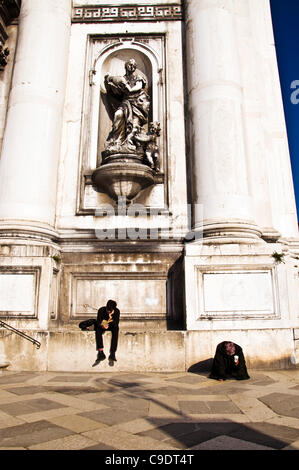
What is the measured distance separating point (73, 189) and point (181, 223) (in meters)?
3.17

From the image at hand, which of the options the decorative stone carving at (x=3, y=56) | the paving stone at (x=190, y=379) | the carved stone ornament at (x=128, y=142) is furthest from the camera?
the decorative stone carving at (x=3, y=56)

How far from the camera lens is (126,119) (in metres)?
10.6

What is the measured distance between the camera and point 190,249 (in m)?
7.82

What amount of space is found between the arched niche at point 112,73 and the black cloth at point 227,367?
6.60 metres

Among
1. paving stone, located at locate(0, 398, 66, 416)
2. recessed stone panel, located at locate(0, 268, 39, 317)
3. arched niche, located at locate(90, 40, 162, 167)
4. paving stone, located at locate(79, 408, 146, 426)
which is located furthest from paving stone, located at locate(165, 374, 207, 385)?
arched niche, located at locate(90, 40, 162, 167)

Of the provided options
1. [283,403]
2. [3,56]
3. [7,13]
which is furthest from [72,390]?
[7,13]

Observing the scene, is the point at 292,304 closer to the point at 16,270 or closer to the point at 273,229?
the point at 273,229

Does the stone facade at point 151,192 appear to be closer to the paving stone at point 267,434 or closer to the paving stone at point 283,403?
the paving stone at point 283,403

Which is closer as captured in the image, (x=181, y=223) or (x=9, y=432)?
(x=9, y=432)

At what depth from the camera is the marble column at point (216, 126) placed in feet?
28.4

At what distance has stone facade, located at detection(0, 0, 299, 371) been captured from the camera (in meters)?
7.25

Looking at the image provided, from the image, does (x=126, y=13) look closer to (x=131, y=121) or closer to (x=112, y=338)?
(x=131, y=121)

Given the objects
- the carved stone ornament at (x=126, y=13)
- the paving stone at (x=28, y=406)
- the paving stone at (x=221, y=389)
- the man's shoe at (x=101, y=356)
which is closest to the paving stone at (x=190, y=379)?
the paving stone at (x=221, y=389)
